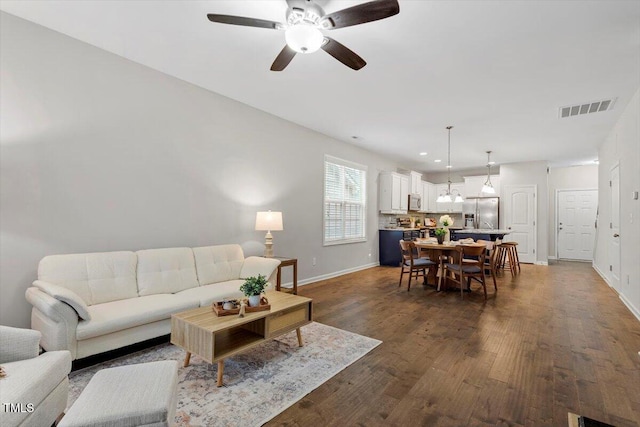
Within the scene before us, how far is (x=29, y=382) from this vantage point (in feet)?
4.80

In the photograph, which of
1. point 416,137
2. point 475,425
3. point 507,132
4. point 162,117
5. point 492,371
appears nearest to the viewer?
point 475,425

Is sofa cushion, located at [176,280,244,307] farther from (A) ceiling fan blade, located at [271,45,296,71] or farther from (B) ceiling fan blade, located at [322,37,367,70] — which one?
(B) ceiling fan blade, located at [322,37,367,70]

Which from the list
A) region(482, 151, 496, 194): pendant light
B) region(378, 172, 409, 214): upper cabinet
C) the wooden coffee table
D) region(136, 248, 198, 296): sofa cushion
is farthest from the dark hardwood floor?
region(378, 172, 409, 214): upper cabinet

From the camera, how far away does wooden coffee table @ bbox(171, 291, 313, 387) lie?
2213mm

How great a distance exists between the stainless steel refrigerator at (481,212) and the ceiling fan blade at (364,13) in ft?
26.7

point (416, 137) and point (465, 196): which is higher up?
point (416, 137)

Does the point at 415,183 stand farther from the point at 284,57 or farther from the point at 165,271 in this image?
the point at 165,271

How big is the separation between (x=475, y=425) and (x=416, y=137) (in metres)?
5.19

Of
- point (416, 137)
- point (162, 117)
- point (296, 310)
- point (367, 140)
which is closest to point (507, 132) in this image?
point (416, 137)

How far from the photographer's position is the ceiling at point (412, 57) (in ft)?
8.23

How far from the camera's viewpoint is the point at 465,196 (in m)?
9.40

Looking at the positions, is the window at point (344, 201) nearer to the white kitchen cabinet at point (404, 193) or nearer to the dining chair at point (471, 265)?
the white kitchen cabinet at point (404, 193)

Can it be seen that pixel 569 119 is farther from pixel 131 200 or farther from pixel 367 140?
pixel 131 200

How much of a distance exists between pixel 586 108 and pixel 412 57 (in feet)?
10.2
